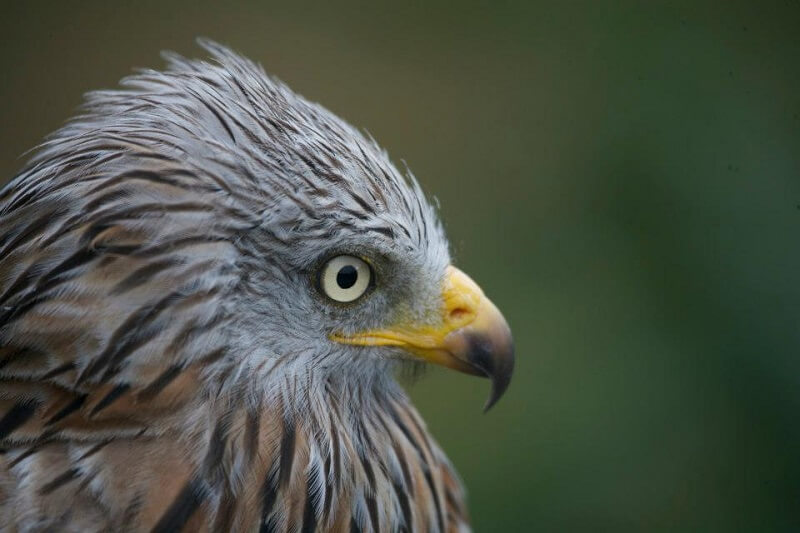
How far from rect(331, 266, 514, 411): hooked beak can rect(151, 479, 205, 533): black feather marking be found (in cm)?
44

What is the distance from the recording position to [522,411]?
392cm

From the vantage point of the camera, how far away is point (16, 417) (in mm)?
1618

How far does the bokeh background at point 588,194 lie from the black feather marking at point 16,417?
2.41 meters

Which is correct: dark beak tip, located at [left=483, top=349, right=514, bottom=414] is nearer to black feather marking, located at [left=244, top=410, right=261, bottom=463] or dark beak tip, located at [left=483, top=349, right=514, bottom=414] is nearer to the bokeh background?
black feather marking, located at [left=244, top=410, right=261, bottom=463]

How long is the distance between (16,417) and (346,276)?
64 centimetres

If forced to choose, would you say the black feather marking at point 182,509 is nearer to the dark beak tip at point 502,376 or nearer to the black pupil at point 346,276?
the black pupil at point 346,276

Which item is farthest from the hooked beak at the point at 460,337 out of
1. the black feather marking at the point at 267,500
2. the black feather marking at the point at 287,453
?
the black feather marking at the point at 267,500

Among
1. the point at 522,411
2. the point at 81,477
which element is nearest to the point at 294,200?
the point at 81,477

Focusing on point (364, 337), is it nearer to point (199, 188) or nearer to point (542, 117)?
point (199, 188)

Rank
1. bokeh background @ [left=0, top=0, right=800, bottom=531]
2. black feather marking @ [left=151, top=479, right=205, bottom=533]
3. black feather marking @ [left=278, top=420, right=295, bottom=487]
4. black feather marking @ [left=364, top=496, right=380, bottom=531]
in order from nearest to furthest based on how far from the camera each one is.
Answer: black feather marking @ [left=151, top=479, right=205, bottom=533] → black feather marking @ [left=278, top=420, right=295, bottom=487] → black feather marking @ [left=364, top=496, right=380, bottom=531] → bokeh background @ [left=0, top=0, right=800, bottom=531]

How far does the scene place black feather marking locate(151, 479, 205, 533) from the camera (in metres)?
1.57

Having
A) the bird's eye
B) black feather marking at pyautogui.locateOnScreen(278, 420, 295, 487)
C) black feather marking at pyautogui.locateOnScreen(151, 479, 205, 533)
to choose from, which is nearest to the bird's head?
the bird's eye

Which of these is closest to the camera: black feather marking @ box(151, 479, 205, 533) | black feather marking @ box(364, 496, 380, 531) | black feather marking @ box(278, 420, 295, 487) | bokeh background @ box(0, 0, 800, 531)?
black feather marking @ box(151, 479, 205, 533)

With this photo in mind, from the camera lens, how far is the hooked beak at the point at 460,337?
73.0 inches
